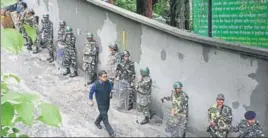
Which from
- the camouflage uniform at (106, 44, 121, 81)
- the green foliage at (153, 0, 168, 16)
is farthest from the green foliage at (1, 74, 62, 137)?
the green foliage at (153, 0, 168, 16)

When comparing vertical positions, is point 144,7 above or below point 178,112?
above

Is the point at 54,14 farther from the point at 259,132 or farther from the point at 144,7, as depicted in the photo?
the point at 259,132

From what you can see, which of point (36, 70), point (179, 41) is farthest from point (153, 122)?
point (36, 70)

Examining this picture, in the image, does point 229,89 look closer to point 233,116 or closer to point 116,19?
point 233,116

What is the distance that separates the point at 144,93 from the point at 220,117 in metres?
2.25

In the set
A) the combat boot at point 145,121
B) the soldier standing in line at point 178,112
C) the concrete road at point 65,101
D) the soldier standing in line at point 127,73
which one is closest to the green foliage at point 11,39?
the concrete road at point 65,101

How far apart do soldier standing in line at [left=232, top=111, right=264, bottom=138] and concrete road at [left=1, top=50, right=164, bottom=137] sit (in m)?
2.35

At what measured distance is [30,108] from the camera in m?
1.59

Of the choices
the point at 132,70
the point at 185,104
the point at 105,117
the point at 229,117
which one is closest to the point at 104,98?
the point at 105,117

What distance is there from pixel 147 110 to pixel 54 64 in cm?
468

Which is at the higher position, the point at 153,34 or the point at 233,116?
the point at 153,34

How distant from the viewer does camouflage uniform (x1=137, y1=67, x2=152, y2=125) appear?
937cm

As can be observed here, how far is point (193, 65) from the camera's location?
8773mm

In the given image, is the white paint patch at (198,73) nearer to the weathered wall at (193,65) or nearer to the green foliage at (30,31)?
the weathered wall at (193,65)
